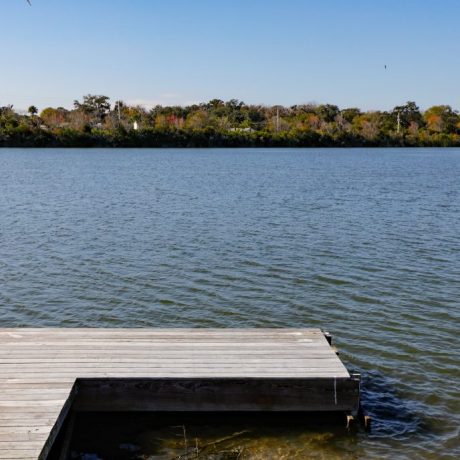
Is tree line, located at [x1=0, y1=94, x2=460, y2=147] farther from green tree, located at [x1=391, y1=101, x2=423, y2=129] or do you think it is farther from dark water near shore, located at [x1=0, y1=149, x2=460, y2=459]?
dark water near shore, located at [x1=0, y1=149, x2=460, y2=459]

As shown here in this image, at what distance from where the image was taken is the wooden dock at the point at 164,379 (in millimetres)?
7488

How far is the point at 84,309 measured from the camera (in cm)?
1366

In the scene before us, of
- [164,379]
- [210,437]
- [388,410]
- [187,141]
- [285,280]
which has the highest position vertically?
[187,141]

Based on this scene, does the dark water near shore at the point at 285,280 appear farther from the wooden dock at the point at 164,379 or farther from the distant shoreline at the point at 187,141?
the distant shoreline at the point at 187,141

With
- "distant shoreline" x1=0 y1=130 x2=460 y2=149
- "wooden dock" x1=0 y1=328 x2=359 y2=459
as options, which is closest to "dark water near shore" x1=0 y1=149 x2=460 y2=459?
"wooden dock" x1=0 y1=328 x2=359 y2=459

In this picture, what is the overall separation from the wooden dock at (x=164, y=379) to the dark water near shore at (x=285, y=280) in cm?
63

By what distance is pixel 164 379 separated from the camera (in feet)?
25.9

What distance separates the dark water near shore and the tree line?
79.8 meters

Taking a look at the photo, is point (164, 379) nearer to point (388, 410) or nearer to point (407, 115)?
point (388, 410)

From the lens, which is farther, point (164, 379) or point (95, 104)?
point (95, 104)

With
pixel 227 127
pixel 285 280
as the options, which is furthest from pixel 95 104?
pixel 285 280

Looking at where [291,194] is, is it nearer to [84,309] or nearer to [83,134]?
[84,309]

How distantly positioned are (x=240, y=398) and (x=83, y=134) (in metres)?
106

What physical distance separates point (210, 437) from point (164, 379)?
1.00 metres
